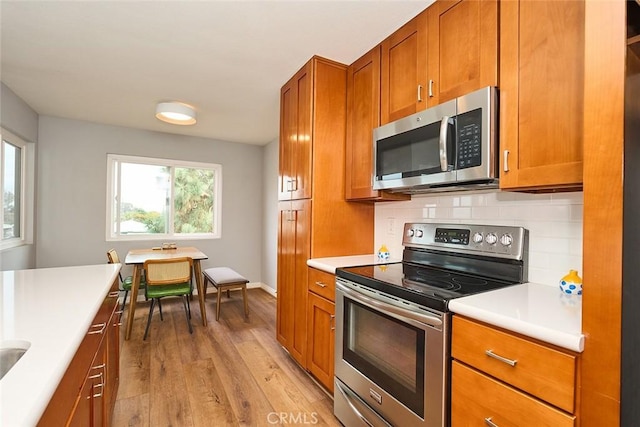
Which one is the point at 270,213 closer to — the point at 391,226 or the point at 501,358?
the point at 391,226

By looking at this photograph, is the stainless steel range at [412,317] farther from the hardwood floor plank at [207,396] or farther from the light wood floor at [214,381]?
the hardwood floor plank at [207,396]

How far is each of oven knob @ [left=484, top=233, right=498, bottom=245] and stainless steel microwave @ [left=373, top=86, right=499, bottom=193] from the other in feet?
0.88

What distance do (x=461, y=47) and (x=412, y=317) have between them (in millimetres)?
1298

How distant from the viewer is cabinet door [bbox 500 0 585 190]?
112 centimetres

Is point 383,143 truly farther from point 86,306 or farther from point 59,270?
point 59,270

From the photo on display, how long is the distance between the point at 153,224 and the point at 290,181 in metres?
2.89

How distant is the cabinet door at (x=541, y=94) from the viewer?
1.12 metres

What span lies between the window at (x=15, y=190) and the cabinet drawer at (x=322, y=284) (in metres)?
3.09

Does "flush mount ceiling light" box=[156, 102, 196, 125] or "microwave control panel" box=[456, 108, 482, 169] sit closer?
"microwave control panel" box=[456, 108, 482, 169]

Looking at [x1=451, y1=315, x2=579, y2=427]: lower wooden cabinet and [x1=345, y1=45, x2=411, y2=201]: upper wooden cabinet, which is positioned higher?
[x1=345, y1=45, x2=411, y2=201]: upper wooden cabinet

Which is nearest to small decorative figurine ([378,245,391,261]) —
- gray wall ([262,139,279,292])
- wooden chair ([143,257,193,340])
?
wooden chair ([143,257,193,340])

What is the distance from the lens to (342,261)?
214 cm

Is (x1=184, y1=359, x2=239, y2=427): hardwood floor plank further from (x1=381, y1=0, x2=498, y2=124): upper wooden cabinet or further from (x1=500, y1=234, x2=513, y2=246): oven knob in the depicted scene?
(x1=381, y1=0, x2=498, y2=124): upper wooden cabinet

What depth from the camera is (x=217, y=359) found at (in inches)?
101
